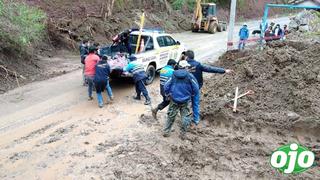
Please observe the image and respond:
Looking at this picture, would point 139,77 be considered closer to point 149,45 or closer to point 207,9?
point 149,45

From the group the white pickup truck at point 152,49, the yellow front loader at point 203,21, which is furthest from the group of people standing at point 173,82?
the yellow front loader at point 203,21

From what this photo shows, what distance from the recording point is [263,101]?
10031 mm

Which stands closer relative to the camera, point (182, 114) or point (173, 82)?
point (173, 82)

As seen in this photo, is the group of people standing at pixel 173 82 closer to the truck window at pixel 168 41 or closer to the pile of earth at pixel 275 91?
the pile of earth at pixel 275 91

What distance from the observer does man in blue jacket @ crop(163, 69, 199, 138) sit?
8.55 metres

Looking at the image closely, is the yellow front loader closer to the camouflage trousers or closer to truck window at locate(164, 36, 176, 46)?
truck window at locate(164, 36, 176, 46)

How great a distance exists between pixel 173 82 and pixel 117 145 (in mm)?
1849

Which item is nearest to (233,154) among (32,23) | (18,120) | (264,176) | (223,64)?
(264,176)

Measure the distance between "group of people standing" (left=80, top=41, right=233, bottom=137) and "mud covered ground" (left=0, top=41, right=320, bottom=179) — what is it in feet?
1.24

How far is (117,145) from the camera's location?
845 centimetres

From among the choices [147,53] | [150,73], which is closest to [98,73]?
[147,53]

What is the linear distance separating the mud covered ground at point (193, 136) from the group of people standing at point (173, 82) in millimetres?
377

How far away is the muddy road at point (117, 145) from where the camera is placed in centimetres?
737

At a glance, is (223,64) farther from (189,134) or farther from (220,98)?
(189,134)
